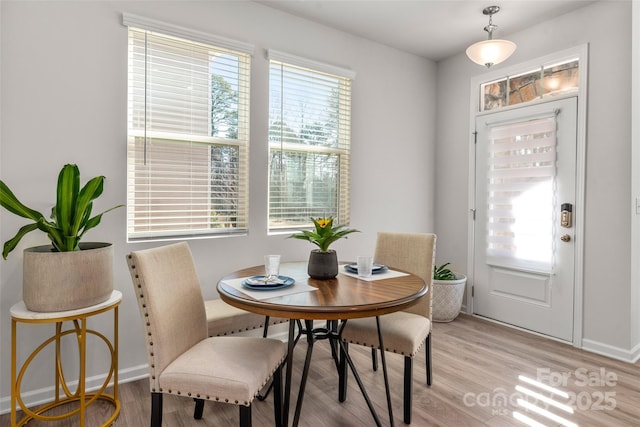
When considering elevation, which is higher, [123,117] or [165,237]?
[123,117]

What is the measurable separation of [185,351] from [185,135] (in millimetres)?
1541

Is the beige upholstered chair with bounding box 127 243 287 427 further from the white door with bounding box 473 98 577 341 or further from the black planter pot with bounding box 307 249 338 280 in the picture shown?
the white door with bounding box 473 98 577 341

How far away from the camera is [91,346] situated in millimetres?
2307

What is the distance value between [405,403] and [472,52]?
2504 mm

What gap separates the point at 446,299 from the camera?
11.7 ft

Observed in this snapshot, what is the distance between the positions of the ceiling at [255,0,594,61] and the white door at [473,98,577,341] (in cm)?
74

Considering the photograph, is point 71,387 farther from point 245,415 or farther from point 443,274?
point 443,274

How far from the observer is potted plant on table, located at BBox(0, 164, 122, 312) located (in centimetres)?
174

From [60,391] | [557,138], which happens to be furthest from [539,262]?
[60,391]

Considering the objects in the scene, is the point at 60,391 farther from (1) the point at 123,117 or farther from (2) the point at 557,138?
(2) the point at 557,138

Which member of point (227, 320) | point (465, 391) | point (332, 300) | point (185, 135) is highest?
point (185, 135)

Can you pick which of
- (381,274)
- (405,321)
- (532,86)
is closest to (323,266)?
(381,274)

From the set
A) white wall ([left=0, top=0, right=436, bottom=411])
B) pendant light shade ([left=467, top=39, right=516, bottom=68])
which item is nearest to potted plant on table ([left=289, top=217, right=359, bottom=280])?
white wall ([left=0, top=0, right=436, bottom=411])

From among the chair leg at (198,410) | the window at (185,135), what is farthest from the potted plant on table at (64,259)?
the chair leg at (198,410)
